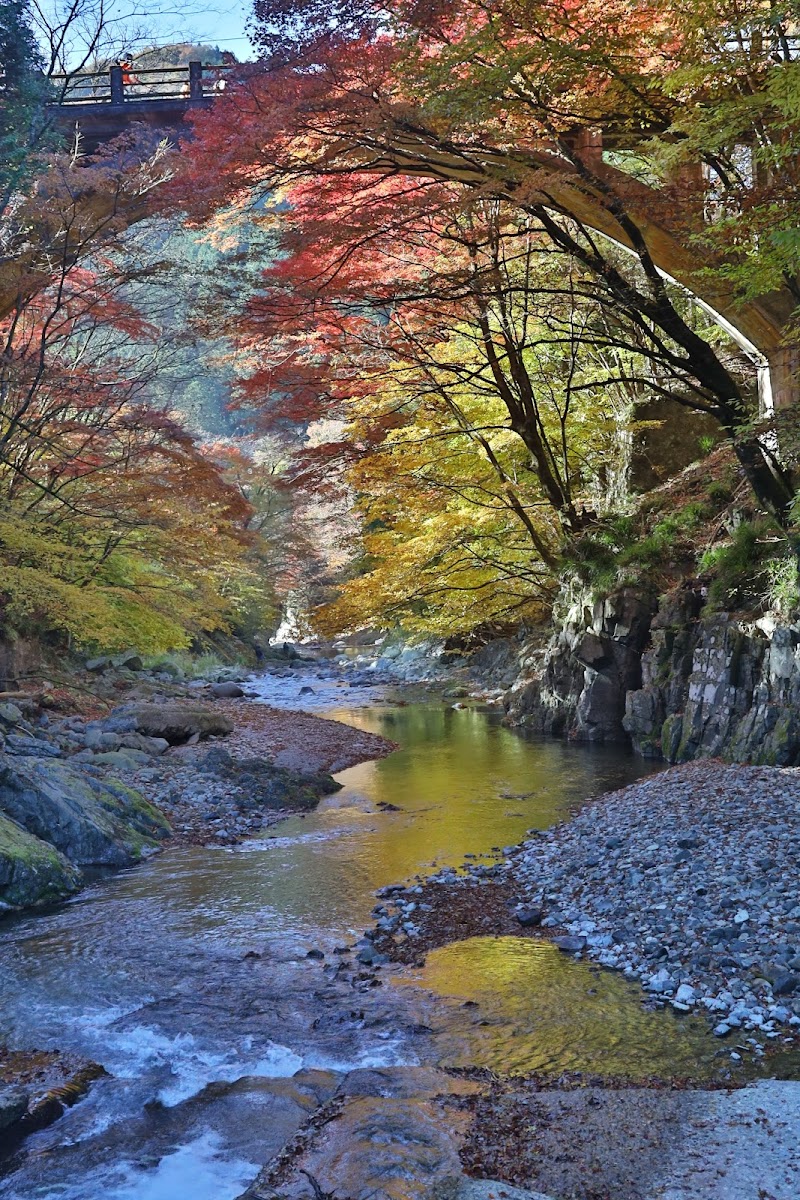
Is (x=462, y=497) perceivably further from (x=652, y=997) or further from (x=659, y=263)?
(x=652, y=997)

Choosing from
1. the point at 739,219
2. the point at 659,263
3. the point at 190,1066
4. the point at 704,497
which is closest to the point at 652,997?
the point at 190,1066

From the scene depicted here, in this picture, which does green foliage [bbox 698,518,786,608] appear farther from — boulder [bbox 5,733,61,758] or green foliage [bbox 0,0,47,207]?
green foliage [bbox 0,0,47,207]

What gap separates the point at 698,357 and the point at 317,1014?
708 cm

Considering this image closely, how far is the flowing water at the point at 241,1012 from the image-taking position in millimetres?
4285

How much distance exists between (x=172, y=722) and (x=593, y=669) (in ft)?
21.5

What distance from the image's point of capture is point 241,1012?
18.3 ft

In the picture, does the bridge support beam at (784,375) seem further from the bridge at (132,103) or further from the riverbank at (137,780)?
the bridge at (132,103)

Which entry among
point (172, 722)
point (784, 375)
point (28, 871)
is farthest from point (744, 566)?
point (28, 871)

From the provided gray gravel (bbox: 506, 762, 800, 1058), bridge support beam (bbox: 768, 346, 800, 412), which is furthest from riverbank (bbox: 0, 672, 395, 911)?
bridge support beam (bbox: 768, 346, 800, 412)

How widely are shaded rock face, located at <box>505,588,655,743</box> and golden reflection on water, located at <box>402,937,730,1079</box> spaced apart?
8316mm

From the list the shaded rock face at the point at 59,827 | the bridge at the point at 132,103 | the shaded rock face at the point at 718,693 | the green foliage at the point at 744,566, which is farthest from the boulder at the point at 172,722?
the bridge at the point at 132,103

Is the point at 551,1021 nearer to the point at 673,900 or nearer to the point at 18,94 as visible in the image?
the point at 673,900

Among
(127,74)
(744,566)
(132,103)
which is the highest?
(127,74)

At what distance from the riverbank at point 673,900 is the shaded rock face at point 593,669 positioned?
4.87m
